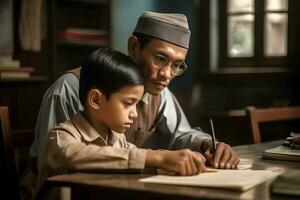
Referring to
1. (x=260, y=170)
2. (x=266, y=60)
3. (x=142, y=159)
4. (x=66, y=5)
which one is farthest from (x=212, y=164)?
(x=266, y=60)

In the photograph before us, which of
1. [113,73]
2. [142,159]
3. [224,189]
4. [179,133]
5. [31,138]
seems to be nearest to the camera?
[224,189]

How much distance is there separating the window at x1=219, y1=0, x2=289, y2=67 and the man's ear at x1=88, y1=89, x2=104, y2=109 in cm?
329

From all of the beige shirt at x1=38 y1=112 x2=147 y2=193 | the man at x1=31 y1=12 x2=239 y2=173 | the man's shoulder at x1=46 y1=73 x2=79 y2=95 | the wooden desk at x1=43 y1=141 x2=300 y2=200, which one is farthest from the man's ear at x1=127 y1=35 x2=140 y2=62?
the wooden desk at x1=43 y1=141 x2=300 y2=200

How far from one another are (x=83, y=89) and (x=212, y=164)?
42 cm

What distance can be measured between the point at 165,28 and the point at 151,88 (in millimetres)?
202

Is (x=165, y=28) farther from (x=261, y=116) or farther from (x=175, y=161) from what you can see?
(x=261, y=116)

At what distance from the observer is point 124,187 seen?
1201 mm

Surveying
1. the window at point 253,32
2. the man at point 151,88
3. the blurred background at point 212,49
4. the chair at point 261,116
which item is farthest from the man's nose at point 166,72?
the window at point 253,32

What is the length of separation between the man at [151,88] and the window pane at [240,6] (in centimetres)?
268

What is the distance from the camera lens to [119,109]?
58.4 inches

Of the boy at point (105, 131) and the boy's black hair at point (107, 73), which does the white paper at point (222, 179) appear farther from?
the boy's black hair at point (107, 73)

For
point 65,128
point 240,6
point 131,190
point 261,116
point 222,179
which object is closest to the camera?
point 131,190

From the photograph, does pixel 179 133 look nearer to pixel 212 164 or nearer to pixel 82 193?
pixel 212 164

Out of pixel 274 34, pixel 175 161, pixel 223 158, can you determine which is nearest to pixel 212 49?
pixel 274 34
